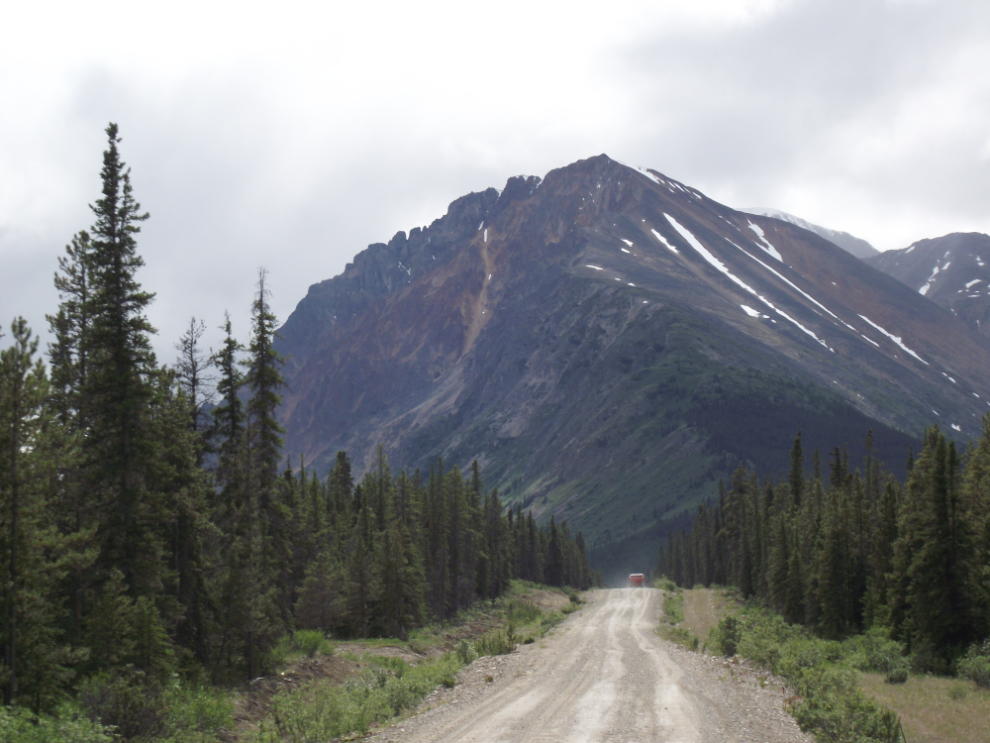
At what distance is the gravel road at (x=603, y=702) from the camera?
16.1m

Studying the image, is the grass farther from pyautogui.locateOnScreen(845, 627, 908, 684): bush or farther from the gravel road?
the gravel road

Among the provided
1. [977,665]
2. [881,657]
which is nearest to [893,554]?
[881,657]

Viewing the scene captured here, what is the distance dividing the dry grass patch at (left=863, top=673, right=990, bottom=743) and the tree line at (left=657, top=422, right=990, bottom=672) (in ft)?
17.8

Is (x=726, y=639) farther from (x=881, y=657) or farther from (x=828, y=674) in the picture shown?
(x=828, y=674)

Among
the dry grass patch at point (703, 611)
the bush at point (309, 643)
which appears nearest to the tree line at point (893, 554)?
the dry grass patch at point (703, 611)

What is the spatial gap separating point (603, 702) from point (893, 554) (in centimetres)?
2548

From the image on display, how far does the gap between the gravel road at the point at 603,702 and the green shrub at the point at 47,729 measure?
563 centimetres

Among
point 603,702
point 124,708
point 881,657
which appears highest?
point 124,708

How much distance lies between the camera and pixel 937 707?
1888cm

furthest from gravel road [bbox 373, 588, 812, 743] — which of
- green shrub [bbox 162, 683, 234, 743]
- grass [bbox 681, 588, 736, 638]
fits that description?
grass [bbox 681, 588, 736, 638]

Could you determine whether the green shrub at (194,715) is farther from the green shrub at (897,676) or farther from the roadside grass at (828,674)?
the green shrub at (897,676)

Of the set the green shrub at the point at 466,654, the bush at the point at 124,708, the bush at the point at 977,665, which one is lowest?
the green shrub at the point at 466,654

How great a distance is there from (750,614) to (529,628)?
18.4m

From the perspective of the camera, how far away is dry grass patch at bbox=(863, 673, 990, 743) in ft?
52.7
